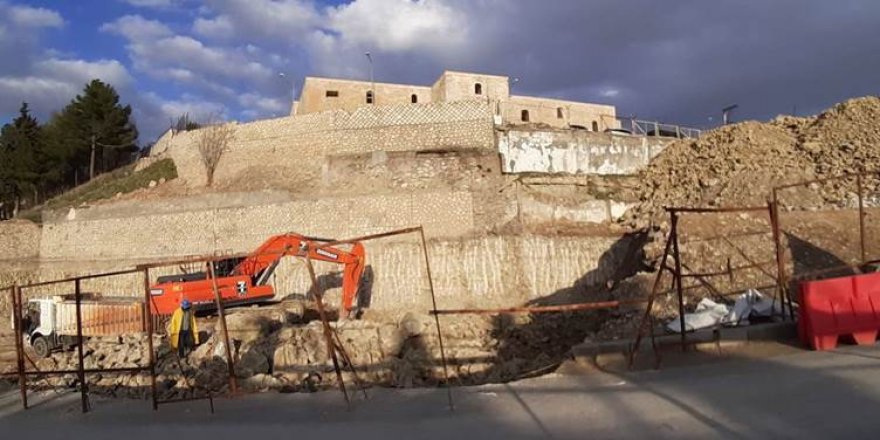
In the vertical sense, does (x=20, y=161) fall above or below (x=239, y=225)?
above

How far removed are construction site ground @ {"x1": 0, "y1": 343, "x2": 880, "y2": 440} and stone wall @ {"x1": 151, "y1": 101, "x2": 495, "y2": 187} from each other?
71.5 feet

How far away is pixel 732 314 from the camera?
9320 millimetres

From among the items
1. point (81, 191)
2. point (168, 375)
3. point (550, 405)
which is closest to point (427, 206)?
point (168, 375)

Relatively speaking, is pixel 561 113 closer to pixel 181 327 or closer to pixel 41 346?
pixel 41 346

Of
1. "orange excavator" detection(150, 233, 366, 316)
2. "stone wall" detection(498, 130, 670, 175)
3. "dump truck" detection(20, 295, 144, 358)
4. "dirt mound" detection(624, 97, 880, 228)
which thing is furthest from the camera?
"stone wall" detection(498, 130, 670, 175)

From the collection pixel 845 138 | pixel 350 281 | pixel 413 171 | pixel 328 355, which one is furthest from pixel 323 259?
pixel 845 138

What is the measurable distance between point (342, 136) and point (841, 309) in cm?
2469

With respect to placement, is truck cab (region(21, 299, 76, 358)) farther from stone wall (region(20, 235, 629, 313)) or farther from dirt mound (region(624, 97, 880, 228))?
dirt mound (region(624, 97, 880, 228))

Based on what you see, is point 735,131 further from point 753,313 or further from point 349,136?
point 753,313

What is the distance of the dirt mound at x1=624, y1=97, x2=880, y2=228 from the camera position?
2138cm

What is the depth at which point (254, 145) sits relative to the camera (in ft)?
105

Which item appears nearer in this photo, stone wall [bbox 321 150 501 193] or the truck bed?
the truck bed

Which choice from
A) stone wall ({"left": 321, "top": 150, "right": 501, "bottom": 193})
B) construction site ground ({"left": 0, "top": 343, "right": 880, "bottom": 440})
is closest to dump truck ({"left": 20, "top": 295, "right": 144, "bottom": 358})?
construction site ground ({"left": 0, "top": 343, "right": 880, "bottom": 440})

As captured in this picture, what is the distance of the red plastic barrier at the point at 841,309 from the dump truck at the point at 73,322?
16.7m
